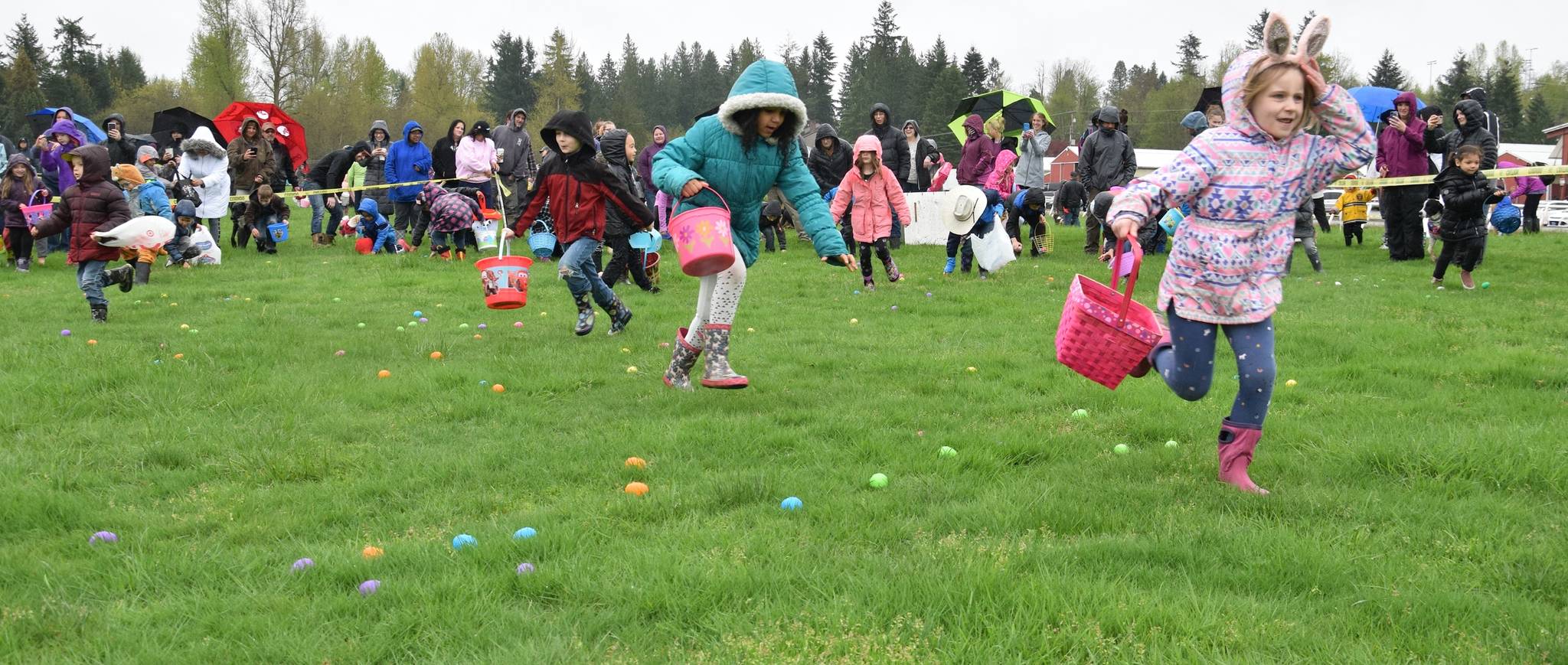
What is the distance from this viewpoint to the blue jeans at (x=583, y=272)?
8.46 meters

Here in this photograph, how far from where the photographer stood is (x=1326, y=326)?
28.1ft

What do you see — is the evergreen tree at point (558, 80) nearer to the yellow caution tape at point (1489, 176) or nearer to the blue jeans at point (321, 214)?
the blue jeans at point (321, 214)

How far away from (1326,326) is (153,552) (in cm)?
788

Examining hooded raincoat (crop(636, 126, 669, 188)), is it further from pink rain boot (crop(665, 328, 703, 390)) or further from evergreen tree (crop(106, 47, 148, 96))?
evergreen tree (crop(106, 47, 148, 96))

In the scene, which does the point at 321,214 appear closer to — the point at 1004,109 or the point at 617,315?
the point at 617,315

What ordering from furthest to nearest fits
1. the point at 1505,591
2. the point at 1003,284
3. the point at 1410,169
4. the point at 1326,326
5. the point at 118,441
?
the point at 1410,169 → the point at 1003,284 → the point at 1326,326 → the point at 118,441 → the point at 1505,591

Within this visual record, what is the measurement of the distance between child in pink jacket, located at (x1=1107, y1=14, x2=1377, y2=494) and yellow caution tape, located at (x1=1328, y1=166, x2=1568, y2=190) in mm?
6614

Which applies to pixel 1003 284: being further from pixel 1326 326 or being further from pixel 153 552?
pixel 153 552

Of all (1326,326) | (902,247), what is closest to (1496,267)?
(1326,326)

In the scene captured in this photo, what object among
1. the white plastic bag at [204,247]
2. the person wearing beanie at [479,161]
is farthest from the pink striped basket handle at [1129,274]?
the person wearing beanie at [479,161]

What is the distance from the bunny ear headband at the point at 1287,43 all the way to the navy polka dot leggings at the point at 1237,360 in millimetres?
961

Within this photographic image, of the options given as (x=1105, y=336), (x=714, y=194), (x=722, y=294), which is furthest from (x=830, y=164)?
(x=1105, y=336)

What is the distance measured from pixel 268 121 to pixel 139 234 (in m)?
13.4

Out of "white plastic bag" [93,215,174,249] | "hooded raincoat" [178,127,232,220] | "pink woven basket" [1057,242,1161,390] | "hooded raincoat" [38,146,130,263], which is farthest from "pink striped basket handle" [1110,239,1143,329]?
"hooded raincoat" [178,127,232,220]
